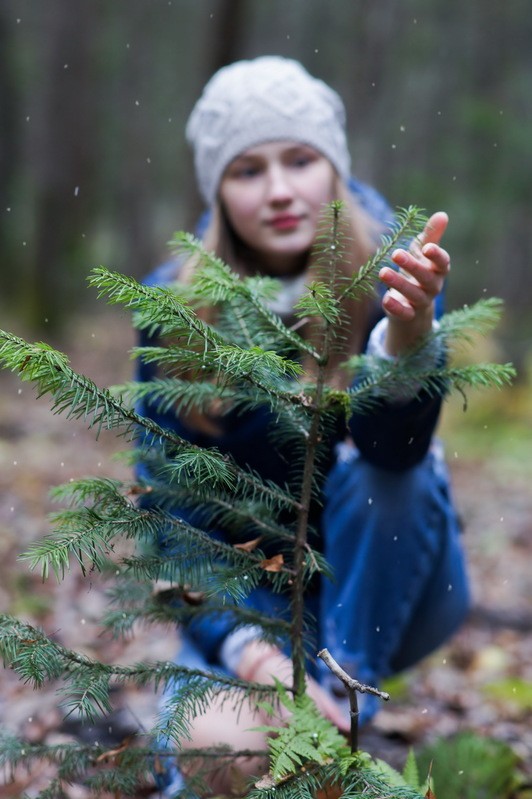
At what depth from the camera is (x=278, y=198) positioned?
234 centimetres

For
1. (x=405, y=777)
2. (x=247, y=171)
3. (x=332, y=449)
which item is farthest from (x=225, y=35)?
(x=405, y=777)

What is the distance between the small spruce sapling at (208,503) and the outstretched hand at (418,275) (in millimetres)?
41

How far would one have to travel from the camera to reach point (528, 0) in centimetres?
1733

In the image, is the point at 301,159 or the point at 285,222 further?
the point at 301,159

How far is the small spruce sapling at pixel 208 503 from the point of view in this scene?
1309mm

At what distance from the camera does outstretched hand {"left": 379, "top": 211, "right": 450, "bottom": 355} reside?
143cm

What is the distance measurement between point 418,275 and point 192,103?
1998 centimetres

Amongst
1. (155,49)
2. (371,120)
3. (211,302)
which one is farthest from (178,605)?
(155,49)

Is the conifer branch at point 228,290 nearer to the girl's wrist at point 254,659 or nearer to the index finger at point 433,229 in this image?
the index finger at point 433,229

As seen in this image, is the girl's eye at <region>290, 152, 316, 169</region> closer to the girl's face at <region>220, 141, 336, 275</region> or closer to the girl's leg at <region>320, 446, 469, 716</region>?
the girl's face at <region>220, 141, 336, 275</region>

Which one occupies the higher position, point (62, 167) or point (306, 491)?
point (306, 491)

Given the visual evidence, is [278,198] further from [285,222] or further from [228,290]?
[228,290]

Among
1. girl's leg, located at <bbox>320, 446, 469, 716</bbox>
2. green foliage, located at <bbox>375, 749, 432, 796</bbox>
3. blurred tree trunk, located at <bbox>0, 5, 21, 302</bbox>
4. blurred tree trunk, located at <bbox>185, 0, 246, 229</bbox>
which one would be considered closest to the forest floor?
girl's leg, located at <bbox>320, 446, 469, 716</bbox>

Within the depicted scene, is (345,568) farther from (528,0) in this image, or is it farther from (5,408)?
(528,0)
